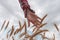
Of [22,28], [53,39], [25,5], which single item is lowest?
[53,39]

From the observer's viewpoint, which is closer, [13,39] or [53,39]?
[53,39]

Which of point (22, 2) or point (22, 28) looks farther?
point (22, 28)

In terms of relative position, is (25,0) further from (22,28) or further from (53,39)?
(53,39)

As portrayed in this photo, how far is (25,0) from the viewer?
0.70 m

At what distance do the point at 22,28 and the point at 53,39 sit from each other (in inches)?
37.7

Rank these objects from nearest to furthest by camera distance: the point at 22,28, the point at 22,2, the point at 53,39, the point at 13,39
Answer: the point at 22,2 < the point at 22,28 < the point at 53,39 < the point at 13,39

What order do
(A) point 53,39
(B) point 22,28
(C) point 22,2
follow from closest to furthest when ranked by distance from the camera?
(C) point 22,2, (B) point 22,28, (A) point 53,39

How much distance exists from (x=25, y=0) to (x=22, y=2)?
0.04 meters

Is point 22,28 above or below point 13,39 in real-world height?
above

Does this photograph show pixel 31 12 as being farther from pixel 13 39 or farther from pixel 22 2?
pixel 13 39

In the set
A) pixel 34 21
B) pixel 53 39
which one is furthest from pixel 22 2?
pixel 53 39

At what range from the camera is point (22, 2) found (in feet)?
2.19

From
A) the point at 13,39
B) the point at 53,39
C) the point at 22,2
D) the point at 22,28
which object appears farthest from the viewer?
the point at 13,39

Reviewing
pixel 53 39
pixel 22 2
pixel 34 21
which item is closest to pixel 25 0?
pixel 22 2
